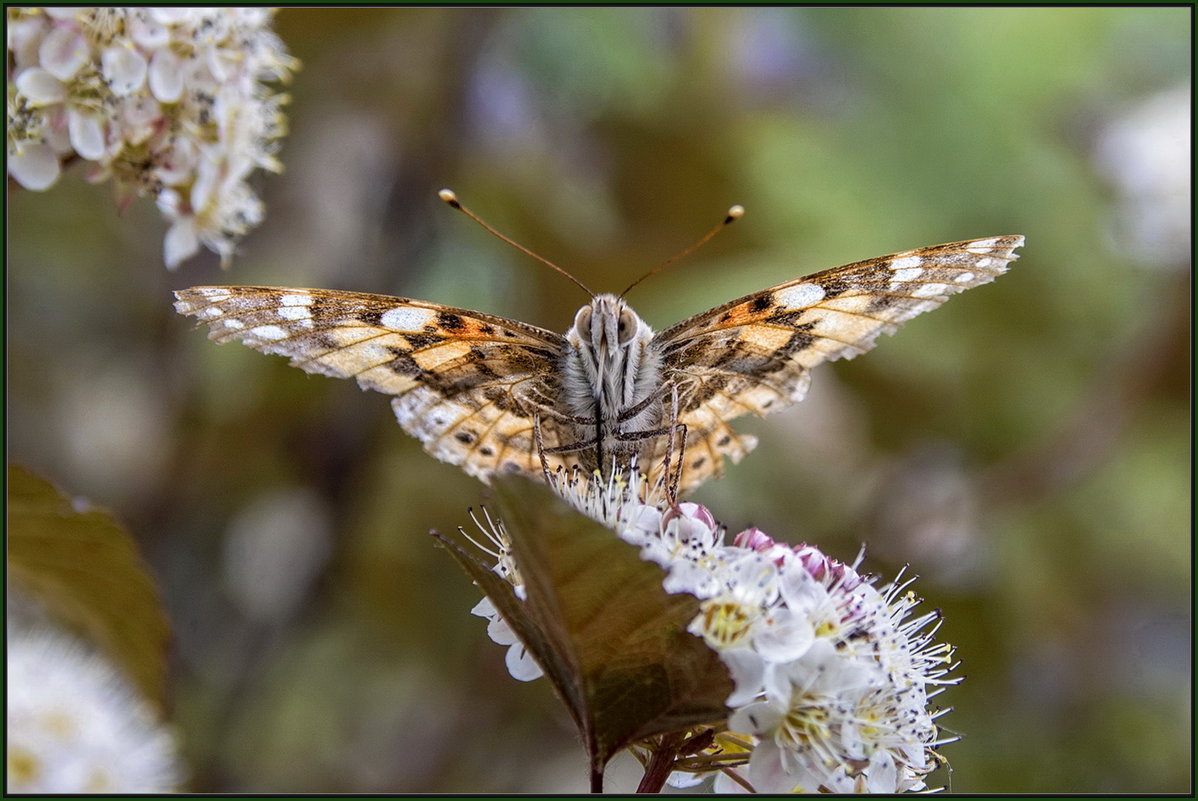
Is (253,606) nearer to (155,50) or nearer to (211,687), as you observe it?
(211,687)

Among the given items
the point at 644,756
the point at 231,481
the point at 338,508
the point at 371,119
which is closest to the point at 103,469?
the point at 231,481

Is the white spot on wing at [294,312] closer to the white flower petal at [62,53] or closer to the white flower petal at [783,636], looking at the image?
the white flower petal at [62,53]

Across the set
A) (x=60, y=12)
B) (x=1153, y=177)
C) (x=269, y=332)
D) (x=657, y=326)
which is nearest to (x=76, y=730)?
(x=269, y=332)

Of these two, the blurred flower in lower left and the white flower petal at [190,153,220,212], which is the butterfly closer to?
the white flower petal at [190,153,220,212]

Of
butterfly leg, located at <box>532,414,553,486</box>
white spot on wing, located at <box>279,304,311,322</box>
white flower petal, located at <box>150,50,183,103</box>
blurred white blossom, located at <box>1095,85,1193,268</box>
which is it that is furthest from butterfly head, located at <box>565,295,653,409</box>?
blurred white blossom, located at <box>1095,85,1193,268</box>

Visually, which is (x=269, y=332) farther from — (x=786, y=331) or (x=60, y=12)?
(x=786, y=331)
